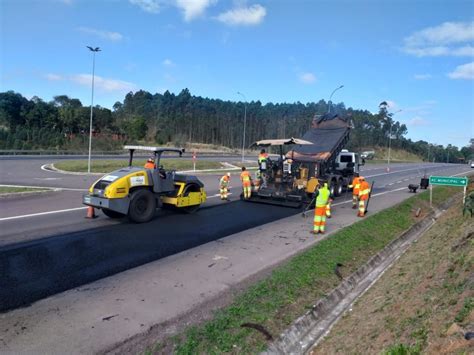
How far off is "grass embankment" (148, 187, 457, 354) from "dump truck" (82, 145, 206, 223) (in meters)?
4.73

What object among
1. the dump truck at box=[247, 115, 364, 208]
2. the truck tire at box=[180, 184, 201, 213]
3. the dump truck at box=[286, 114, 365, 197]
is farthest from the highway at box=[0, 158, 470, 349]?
the dump truck at box=[286, 114, 365, 197]

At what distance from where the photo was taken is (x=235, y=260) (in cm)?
812

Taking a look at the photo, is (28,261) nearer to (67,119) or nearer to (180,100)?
(67,119)

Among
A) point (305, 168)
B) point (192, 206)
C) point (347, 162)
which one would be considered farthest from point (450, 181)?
point (192, 206)

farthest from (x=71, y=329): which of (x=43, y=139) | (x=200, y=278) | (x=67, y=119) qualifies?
(x=67, y=119)

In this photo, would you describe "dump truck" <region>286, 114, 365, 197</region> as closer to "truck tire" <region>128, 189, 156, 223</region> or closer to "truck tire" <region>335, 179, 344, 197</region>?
"truck tire" <region>335, 179, 344, 197</region>

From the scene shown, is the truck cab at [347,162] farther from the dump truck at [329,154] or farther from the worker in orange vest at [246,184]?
the worker in orange vest at [246,184]

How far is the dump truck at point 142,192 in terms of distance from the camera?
10289 mm

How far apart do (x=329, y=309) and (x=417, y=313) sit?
4.80 ft

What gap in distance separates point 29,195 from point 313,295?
42.3ft

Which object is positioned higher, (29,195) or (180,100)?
(180,100)

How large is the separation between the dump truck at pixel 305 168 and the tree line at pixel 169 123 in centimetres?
2449

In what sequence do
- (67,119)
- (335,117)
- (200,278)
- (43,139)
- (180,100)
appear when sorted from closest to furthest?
(200,278)
(335,117)
(43,139)
(67,119)
(180,100)

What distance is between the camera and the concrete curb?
16.5ft
